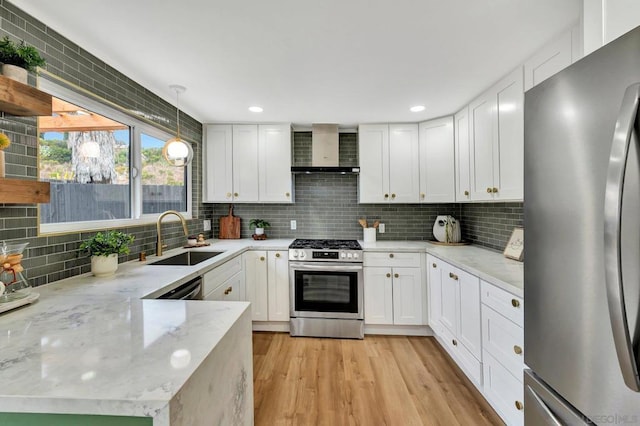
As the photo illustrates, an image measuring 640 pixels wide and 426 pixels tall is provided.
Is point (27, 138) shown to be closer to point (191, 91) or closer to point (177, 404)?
point (191, 91)

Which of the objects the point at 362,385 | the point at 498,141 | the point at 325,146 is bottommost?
the point at 362,385

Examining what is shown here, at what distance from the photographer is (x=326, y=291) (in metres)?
2.88

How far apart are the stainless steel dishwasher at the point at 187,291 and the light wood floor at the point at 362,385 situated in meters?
0.87

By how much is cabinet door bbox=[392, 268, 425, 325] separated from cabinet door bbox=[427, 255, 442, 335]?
0.10m

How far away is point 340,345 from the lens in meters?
2.69

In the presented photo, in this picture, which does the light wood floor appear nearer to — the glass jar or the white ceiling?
the glass jar

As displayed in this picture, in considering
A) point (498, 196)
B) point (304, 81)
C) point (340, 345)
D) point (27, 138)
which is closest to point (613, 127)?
point (498, 196)

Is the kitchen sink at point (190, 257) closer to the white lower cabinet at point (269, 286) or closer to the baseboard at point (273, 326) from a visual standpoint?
the white lower cabinet at point (269, 286)

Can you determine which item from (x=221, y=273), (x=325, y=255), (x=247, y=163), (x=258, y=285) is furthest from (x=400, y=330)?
(x=247, y=163)

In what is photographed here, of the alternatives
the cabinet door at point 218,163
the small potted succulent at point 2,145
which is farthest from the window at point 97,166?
the cabinet door at point 218,163

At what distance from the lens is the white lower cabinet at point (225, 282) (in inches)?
80.4

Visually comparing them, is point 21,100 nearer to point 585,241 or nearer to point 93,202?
point 93,202

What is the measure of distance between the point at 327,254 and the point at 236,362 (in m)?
1.88

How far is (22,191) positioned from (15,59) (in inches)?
22.6
